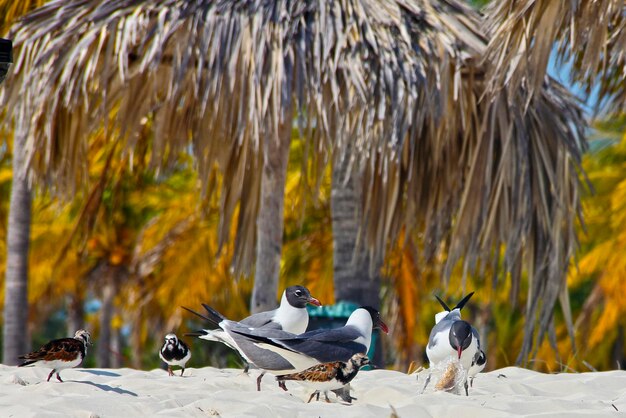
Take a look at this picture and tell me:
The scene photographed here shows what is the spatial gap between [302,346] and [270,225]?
296 centimetres

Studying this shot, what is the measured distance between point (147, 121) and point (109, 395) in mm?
4994

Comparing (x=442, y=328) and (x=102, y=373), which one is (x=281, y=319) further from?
(x=102, y=373)

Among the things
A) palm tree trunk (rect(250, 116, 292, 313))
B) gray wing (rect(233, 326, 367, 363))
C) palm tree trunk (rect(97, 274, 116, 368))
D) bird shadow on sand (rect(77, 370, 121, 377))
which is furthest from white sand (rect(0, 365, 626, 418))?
palm tree trunk (rect(97, 274, 116, 368))

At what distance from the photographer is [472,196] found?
7.27 m

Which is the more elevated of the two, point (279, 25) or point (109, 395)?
point (279, 25)

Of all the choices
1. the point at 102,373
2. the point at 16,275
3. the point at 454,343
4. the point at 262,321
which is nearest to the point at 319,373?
the point at 454,343

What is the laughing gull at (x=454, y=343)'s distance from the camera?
4262 mm

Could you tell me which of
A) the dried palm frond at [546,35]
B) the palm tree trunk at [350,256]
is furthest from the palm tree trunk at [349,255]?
the dried palm frond at [546,35]

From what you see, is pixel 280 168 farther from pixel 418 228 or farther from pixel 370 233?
pixel 418 228

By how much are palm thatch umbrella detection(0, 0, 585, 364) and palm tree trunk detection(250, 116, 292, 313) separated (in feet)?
0.33

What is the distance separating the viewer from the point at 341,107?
6.73 metres

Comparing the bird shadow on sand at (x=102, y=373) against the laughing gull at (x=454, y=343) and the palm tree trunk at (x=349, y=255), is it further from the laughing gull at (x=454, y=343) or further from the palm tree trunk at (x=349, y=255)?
the palm tree trunk at (x=349, y=255)

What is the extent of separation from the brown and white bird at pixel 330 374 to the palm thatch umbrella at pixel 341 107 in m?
2.68

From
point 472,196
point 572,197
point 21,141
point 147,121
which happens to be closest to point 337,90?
point 472,196
